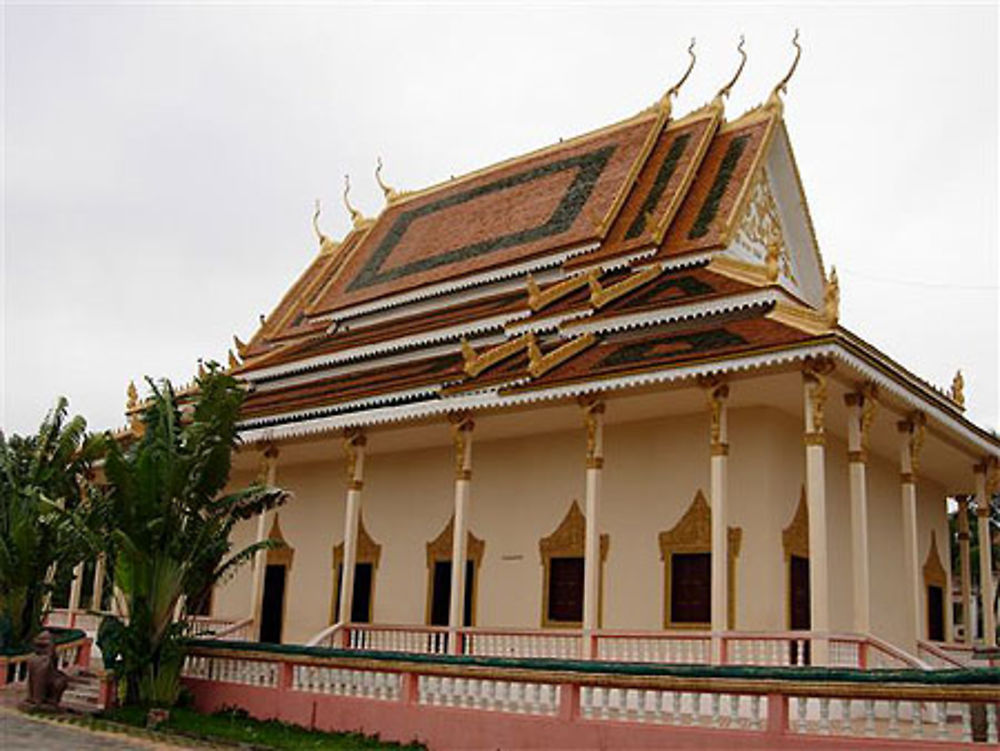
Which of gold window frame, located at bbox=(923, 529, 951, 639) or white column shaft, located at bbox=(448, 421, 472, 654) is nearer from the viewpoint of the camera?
white column shaft, located at bbox=(448, 421, 472, 654)

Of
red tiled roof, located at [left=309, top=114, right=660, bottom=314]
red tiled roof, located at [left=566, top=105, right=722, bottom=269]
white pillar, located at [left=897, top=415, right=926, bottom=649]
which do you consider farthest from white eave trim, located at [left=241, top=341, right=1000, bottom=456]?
red tiled roof, located at [left=309, top=114, right=660, bottom=314]

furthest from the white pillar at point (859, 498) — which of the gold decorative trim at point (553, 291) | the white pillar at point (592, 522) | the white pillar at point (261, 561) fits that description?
the white pillar at point (261, 561)

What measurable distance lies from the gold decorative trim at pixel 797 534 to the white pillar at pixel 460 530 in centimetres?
410

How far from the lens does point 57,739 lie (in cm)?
1091

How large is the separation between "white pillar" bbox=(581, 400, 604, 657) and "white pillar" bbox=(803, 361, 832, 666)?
258 cm

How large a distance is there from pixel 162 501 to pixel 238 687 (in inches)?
95.1

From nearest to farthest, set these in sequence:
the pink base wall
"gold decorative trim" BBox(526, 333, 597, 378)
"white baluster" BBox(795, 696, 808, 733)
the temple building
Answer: "white baluster" BBox(795, 696, 808, 733), the pink base wall, the temple building, "gold decorative trim" BBox(526, 333, 597, 378)

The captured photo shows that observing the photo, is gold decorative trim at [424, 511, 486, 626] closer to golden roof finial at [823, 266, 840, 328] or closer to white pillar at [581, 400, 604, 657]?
white pillar at [581, 400, 604, 657]

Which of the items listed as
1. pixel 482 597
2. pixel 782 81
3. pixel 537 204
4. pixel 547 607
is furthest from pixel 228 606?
pixel 782 81

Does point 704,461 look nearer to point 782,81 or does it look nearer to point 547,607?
point 547,607

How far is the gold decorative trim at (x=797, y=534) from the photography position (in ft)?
44.0

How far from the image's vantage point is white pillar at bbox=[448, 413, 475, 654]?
14180mm

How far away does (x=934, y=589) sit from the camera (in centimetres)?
1716

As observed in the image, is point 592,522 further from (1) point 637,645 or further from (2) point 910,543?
(2) point 910,543
